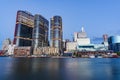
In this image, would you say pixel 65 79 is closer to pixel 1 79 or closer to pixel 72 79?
pixel 72 79

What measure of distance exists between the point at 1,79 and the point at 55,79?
13602 mm

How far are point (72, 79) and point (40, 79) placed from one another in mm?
8085

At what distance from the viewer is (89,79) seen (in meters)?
47.8

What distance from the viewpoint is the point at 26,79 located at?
46.2m

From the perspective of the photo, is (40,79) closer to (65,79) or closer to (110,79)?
(65,79)

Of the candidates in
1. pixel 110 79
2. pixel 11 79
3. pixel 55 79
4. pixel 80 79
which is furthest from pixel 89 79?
pixel 11 79

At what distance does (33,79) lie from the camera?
152 ft

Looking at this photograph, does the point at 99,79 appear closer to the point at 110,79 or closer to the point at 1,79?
the point at 110,79

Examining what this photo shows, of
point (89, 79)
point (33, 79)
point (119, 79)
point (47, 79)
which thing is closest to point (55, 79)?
point (47, 79)

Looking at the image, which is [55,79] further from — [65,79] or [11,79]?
[11,79]

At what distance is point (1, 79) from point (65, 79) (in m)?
16.1

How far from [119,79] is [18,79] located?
1016 inches

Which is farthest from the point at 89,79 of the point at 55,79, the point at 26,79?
the point at 26,79

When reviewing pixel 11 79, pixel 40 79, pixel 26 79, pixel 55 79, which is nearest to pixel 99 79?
pixel 55 79
